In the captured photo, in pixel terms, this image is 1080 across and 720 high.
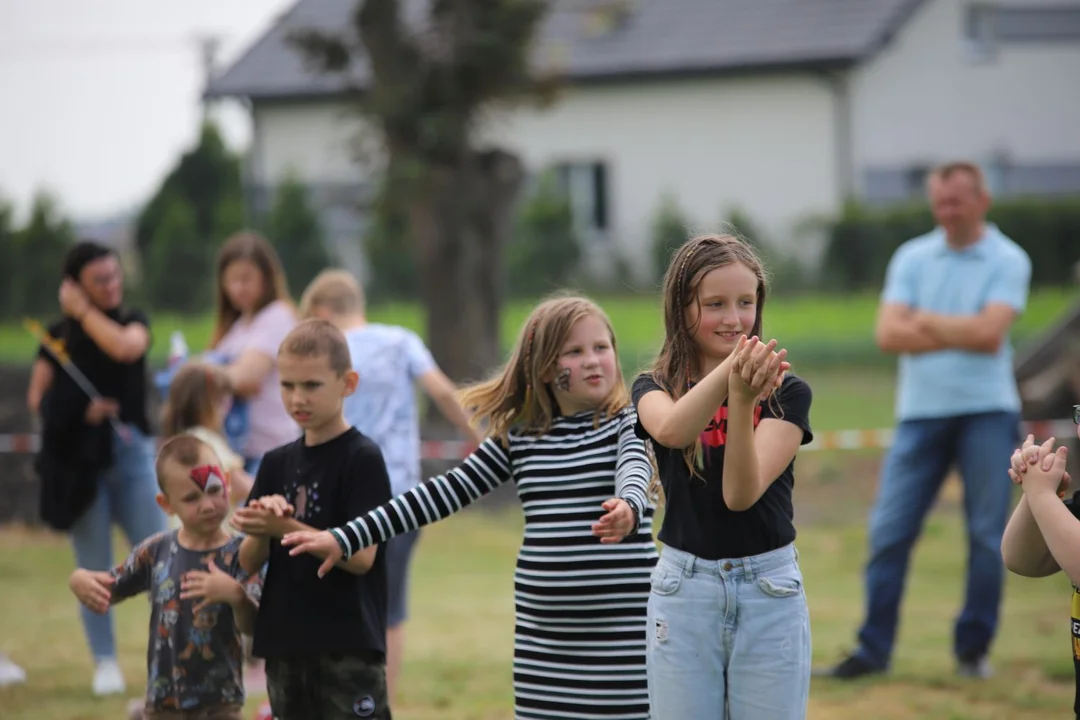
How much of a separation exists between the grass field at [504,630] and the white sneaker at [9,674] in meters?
0.07

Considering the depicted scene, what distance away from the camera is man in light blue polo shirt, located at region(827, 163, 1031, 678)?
6.57 meters

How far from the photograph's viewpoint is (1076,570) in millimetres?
3293

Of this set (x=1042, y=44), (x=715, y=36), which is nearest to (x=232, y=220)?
(x=715, y=36)

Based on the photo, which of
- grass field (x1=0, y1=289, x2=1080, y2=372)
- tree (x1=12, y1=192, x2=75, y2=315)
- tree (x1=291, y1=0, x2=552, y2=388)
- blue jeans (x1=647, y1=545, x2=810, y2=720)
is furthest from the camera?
tree (x1=12, y1=192, x2=75, y2=315)

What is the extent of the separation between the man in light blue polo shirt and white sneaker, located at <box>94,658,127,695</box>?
3.20 meters

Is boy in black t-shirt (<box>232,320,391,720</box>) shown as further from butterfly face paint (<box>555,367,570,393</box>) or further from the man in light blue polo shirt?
the man in light blue polo shirt

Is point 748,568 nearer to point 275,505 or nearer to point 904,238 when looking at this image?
point 275,505

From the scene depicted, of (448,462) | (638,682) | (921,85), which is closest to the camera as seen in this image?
(638,682)

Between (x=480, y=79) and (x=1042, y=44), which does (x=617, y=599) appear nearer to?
(x=480, y=79)

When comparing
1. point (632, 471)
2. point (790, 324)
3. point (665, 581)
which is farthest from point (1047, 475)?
point (790, 324)

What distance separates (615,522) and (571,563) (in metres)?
0.45

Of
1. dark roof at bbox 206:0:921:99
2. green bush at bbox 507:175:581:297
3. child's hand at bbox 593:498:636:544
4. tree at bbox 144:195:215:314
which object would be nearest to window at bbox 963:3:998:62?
dark roof at bbox 206:0:921:99

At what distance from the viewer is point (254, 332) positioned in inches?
251

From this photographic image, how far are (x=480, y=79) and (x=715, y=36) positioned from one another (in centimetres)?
1319
